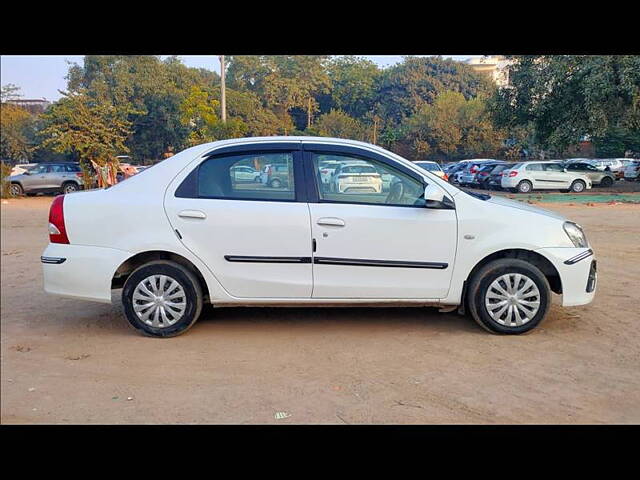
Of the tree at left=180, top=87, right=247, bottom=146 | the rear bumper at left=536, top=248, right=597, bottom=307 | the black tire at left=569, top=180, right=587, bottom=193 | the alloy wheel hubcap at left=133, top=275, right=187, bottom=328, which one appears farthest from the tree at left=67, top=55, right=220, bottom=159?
the rear bumper at left=536, top=248, right=597, bottom=307

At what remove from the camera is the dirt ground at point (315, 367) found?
3.49 meters

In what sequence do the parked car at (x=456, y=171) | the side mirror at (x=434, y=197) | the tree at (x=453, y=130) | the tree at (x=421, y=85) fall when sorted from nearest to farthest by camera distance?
1. the side mirror at (x=434, y=197)
2. the parked car at (x=456, y=171)
3. the tree at (x=453, y=130)
4. the tree at (x=421, y=85)

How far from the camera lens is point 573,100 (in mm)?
21641

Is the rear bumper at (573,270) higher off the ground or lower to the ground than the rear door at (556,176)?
lower

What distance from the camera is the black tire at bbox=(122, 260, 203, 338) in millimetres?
4695

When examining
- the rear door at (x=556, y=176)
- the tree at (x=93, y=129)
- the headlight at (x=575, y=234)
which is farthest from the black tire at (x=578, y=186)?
the tree at (x=93, y=129)

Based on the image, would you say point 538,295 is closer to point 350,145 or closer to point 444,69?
point 350,145

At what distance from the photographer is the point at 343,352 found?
4.48 m

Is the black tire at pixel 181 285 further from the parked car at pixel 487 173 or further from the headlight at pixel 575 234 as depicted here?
the parked car at pixel 487 173

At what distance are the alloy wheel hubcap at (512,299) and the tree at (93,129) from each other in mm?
15691

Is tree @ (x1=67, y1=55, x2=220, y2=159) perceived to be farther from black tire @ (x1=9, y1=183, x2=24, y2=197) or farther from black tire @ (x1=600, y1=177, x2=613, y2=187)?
black tire @ (x1=600, y1=177, x2=613, y2=187)

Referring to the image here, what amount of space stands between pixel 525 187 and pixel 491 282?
16.2 meters

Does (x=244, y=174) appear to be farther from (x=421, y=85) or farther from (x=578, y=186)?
(x=421, y=85)

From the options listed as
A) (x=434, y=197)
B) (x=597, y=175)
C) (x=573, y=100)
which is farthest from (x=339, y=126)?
(x=434, y=197)
